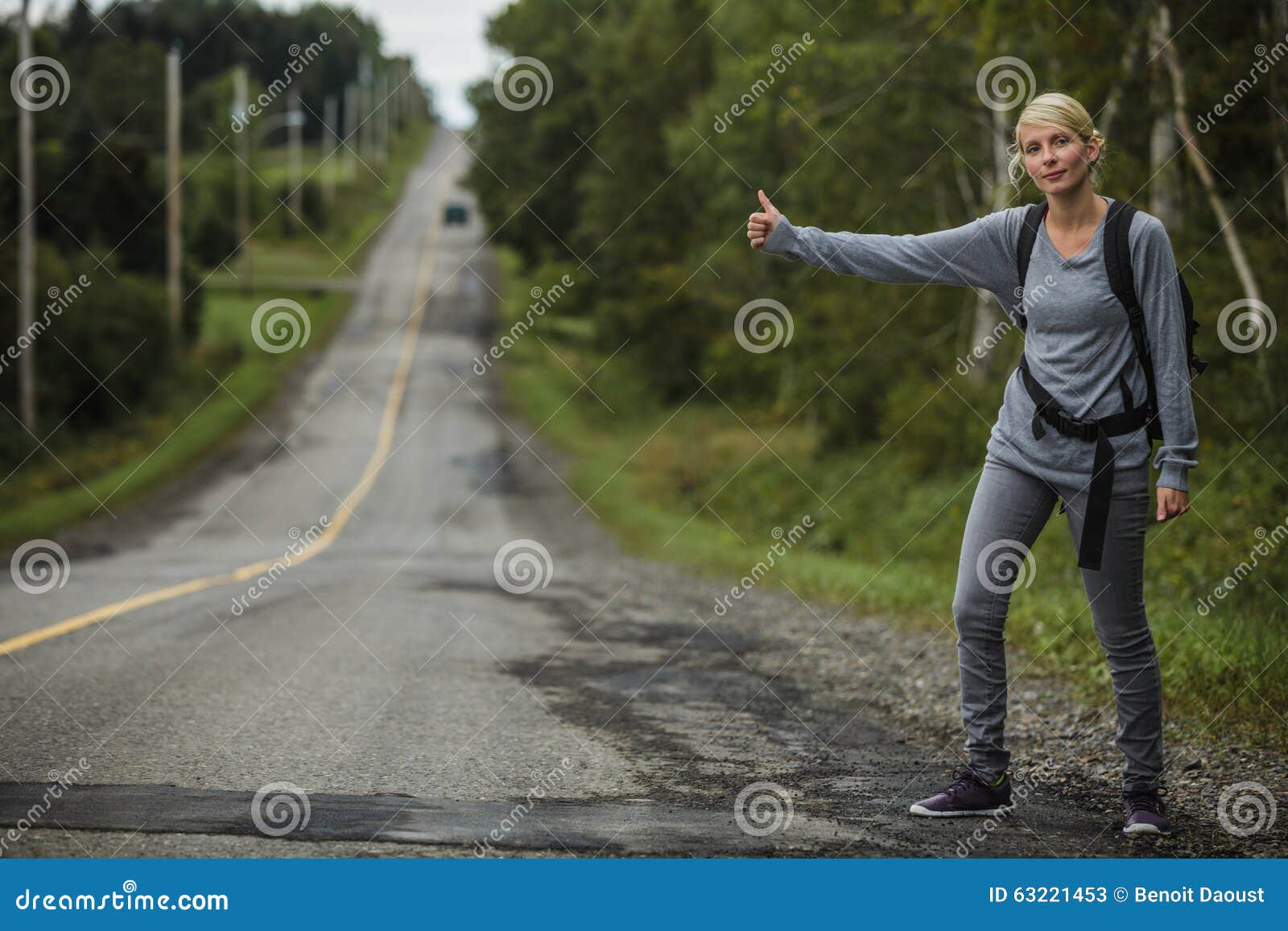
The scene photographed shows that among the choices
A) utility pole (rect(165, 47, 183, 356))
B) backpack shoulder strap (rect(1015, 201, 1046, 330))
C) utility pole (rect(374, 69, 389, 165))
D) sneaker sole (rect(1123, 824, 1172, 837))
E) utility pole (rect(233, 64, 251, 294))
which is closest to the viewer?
sneaker sole (rect(1123, 824, 1172, 837))

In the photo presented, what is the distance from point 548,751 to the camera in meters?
5.52

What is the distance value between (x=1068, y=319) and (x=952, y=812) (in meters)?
1.64

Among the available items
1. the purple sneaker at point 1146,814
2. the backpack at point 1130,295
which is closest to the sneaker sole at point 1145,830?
the purple sneaker at point 1146,814

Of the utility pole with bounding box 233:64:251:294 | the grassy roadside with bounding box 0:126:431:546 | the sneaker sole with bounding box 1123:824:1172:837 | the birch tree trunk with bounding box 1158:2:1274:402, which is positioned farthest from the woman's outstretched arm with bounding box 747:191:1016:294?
the utility pole with bounding box 233:64:251:294

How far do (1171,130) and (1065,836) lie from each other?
1268 centimetres

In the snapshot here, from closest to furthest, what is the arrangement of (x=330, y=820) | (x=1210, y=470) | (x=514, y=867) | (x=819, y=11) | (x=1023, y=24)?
(x=514, y=867) → (x=330, y=820) → (x=1210, y=470) → (x=1023, y=24) → (x=819, y=11)

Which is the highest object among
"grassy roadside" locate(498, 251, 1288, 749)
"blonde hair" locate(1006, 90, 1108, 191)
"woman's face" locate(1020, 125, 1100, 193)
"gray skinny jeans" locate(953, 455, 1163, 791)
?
"grassy roadside" locate(498, 251, 1288, 749)

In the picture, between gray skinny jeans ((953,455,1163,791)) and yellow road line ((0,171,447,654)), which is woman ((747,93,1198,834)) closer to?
gray skinny jeans ((953,455,1163,791))

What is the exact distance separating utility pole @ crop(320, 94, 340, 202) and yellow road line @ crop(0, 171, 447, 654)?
25453 mm

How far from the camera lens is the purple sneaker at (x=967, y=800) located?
446 centimetres

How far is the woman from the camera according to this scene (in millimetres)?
4352

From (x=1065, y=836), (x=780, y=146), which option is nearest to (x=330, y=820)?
(x=1065, y=836)

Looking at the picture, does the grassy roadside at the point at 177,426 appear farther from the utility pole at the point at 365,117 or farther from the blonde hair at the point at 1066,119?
the utility pole at the point at 365,117

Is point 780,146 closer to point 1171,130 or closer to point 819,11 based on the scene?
point 819,11
